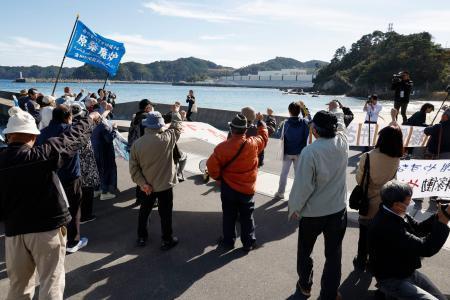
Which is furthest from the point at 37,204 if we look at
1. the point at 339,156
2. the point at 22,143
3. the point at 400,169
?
the point at 400,169

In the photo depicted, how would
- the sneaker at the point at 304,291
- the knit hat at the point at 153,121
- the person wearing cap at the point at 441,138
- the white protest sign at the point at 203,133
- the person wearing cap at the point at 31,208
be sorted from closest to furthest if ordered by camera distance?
1. the person wearing cap at the point at 31,208
2. the sneaker at the point at 304,291
3. the knit hat at the point at 153,121
4. the person wearing cap at the point at 441,138
5. the white protest sign at the point at 203,133

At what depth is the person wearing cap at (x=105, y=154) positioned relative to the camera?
19.5ft

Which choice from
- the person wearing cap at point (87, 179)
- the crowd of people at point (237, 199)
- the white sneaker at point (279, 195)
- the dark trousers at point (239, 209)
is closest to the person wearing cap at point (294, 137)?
the white sneaker at point (279, 195)

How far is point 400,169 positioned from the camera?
4.54 m

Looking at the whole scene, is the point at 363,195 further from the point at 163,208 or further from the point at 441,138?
the point at 441,138

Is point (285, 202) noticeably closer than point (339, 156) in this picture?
No

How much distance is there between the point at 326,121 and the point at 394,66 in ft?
276

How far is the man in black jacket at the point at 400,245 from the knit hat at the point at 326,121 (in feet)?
2.41

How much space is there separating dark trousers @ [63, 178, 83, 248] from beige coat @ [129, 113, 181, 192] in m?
0.74

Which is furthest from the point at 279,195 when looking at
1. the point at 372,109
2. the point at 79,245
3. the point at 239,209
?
the point at 372,109

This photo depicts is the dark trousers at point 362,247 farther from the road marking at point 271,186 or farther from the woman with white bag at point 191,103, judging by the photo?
the woman with white bag at point 191,103

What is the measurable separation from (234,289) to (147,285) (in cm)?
97

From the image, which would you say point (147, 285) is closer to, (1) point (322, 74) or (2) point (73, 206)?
(2) point (73, 206)

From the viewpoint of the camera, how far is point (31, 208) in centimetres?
274
